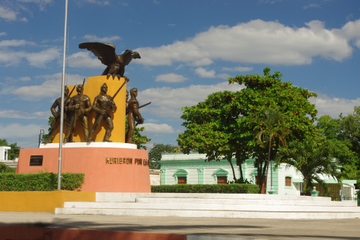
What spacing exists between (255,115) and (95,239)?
18.6m

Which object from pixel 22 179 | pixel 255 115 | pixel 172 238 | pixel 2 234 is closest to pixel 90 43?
pixel 22 179

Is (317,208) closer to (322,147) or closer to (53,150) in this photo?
(322,147)

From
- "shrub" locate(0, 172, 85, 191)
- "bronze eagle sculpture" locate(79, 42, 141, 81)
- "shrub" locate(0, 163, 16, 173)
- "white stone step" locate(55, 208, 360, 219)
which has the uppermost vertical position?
"bronze eagle sculpture" locate(79, 42, 141, 81)

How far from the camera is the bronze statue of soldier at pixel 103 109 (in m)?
19.8

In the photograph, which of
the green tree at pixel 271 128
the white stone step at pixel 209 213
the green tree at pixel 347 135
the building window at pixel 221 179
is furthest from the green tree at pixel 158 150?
the white stone step at pixel 209 213

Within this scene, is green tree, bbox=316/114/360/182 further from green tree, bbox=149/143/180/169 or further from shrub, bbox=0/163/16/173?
green tree, bbox=149/143/180/169

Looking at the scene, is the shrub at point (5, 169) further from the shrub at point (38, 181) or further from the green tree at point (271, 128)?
the green tree at point (271, 128)

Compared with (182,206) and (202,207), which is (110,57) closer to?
(182,206)

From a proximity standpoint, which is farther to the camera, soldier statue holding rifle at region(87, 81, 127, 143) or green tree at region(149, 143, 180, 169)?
green tree at region(149, 143, 180, 169)

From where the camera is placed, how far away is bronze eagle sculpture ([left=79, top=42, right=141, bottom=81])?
20.9 metres

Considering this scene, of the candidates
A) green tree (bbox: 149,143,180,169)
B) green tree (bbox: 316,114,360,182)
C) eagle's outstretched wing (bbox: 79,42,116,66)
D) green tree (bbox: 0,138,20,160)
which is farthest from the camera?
green tree (bbox: 149,143,180,169)

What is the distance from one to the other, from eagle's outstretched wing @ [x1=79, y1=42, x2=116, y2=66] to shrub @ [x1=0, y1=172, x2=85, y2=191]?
6.32 metres

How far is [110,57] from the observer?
21109mm

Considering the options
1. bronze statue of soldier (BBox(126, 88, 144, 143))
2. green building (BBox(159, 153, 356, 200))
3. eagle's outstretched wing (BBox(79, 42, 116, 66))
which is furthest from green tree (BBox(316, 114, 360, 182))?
eagle's outstretched wing (BBox(79, 42, 116, 66))
